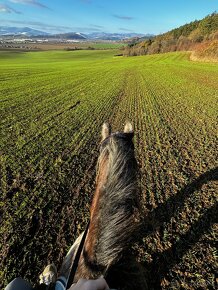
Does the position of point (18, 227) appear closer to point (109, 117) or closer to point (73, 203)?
point (73, 203)

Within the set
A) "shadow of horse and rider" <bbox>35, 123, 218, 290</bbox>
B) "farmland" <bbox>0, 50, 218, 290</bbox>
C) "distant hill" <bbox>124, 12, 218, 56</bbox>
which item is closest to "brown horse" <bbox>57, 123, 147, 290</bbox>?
"shadow of horse and rider" <bbox>35, 123, 218, 290</bbox>

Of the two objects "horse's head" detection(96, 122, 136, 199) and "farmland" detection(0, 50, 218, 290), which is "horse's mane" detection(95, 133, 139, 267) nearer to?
"horse's head" detection(96, 122, 136, 199)

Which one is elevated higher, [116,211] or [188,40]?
[116,211]

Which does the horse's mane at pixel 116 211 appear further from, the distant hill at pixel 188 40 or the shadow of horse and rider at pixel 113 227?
the distant hill at pixel 188 40

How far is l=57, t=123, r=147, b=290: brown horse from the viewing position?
5.49 ft

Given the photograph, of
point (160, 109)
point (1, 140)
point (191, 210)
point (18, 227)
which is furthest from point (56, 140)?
point (160, 109)

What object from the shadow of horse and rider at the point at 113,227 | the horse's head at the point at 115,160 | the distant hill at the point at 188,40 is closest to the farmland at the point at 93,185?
the shadow of horse and rider at the point at 113,227

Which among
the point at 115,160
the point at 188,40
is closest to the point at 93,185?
the point at 115,160

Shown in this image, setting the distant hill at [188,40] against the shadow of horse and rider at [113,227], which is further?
the distant hill at [188,40]

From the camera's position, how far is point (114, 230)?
169cm

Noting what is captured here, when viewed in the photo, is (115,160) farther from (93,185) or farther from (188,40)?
(188,40)

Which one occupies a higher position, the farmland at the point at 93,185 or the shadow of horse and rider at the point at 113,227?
the shadow of horse and rider at the point at 113,227

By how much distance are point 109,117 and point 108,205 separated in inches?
401

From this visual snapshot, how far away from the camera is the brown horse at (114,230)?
1672 mm
